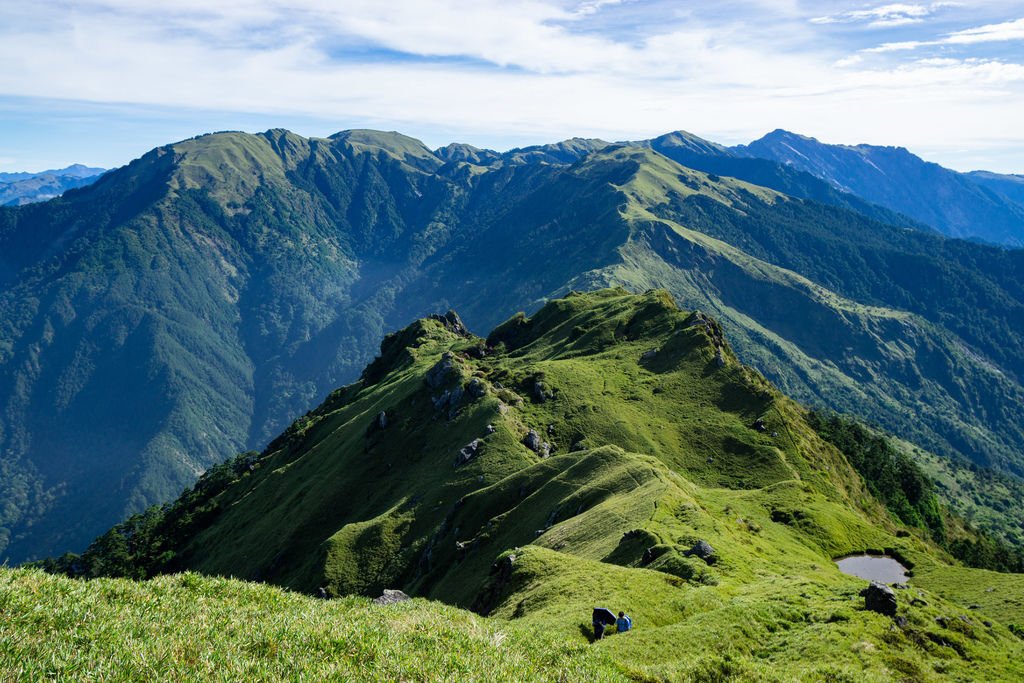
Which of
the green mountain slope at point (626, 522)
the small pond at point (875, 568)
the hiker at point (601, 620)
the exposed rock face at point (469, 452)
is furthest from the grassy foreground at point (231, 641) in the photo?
the exposed rock face at point (469, 452)

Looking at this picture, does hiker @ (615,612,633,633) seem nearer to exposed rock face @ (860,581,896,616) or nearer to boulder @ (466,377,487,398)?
exposed rock face @ (860,581,896,616)

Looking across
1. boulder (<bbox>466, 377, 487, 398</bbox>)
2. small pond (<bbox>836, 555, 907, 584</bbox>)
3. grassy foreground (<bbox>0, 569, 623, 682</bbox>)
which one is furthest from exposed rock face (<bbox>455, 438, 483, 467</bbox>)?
grassy foreground (<bbox>0, 569, 623, 682</bbox>)

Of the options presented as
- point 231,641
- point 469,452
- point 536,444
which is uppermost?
point 231,641

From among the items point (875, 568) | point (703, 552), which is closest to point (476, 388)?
point (875, 568)

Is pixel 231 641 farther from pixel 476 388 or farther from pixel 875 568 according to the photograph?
pixel 476 388

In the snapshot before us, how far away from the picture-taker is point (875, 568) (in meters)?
90.8

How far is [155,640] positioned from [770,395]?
466ft

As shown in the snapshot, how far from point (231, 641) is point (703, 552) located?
51.4 m

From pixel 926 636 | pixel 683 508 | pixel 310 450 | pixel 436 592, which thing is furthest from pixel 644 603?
pixel 310 450

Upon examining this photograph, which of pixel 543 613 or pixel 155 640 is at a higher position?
pixel 155 640

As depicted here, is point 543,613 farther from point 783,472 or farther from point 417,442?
point 417,442

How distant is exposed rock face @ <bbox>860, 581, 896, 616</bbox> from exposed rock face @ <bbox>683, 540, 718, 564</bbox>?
700 inches

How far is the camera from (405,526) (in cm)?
11638

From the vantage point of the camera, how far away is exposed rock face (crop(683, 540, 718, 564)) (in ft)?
204
